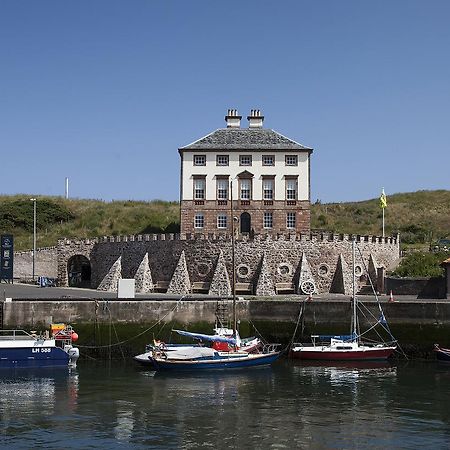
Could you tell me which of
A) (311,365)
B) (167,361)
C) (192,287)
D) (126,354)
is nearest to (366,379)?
(311,365)

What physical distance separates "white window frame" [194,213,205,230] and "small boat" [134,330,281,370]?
68.0 ft

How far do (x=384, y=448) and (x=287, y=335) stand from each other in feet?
60.4

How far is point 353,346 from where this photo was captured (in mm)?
36188

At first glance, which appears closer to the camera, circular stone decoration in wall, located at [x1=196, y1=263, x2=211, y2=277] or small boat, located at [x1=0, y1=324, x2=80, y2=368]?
small boat, located at [x1=0, y1=324, x2=80, y2=368]

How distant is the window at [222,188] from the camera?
55.4 metres

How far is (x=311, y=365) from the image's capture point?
115 ft

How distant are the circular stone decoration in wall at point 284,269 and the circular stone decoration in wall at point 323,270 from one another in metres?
2.24

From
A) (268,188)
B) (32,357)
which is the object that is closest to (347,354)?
(32,357)

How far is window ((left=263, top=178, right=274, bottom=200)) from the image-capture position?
55500 millimetres

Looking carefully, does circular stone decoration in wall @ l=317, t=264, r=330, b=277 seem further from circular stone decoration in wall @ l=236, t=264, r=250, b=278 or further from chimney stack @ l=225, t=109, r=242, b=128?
chimney stack @ l=225, t=109, r=242, b=128

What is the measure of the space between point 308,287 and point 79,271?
77.6 ft

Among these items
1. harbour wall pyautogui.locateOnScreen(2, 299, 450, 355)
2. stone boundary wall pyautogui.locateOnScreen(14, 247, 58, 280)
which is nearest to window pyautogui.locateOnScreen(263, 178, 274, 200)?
harbour wall pyautogui.locateOnScreen(2, 299, 450, 355)

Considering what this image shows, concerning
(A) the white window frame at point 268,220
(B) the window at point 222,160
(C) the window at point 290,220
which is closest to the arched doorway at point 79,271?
(B) the window at point 222,160

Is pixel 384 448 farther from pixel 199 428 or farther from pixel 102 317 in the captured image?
pixel 102 317
